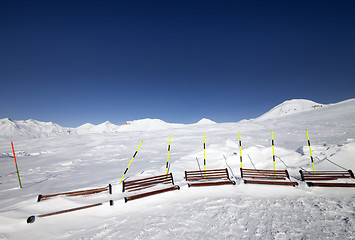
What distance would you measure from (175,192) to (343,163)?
40.8 feet

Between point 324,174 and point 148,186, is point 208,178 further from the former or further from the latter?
point 324,174

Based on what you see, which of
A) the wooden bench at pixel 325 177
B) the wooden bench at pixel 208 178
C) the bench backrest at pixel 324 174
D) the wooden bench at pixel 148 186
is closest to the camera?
the wooden bench at pixel 325 177

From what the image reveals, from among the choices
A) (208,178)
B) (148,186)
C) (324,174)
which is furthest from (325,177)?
(148,186)

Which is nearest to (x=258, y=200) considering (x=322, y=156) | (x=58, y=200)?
(x=322, y=156)

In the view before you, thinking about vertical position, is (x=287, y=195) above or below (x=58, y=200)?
below

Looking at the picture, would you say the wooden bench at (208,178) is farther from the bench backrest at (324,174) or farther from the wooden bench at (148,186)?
the bench backrest at (324,174)

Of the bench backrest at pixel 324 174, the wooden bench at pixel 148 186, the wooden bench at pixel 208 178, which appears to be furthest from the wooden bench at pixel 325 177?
the wooden bench at pixel 148 186

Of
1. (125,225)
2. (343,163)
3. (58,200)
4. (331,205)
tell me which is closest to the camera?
(125,225)

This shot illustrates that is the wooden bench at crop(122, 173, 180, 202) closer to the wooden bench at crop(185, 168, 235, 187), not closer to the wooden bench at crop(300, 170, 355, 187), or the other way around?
the wooden bench at crop(185, 168, 235, 187)

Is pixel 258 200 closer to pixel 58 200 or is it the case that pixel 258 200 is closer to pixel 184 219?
pixel 184 219

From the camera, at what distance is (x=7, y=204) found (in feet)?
29.6

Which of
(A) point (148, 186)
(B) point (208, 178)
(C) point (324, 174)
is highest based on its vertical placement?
(C) point (324, 174)

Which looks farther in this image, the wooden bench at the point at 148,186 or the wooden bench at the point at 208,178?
the wooden bench at the point at 208,178

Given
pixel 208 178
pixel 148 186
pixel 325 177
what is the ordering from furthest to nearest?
pixel 208 178
pixel 148 186
pixel 325 177
